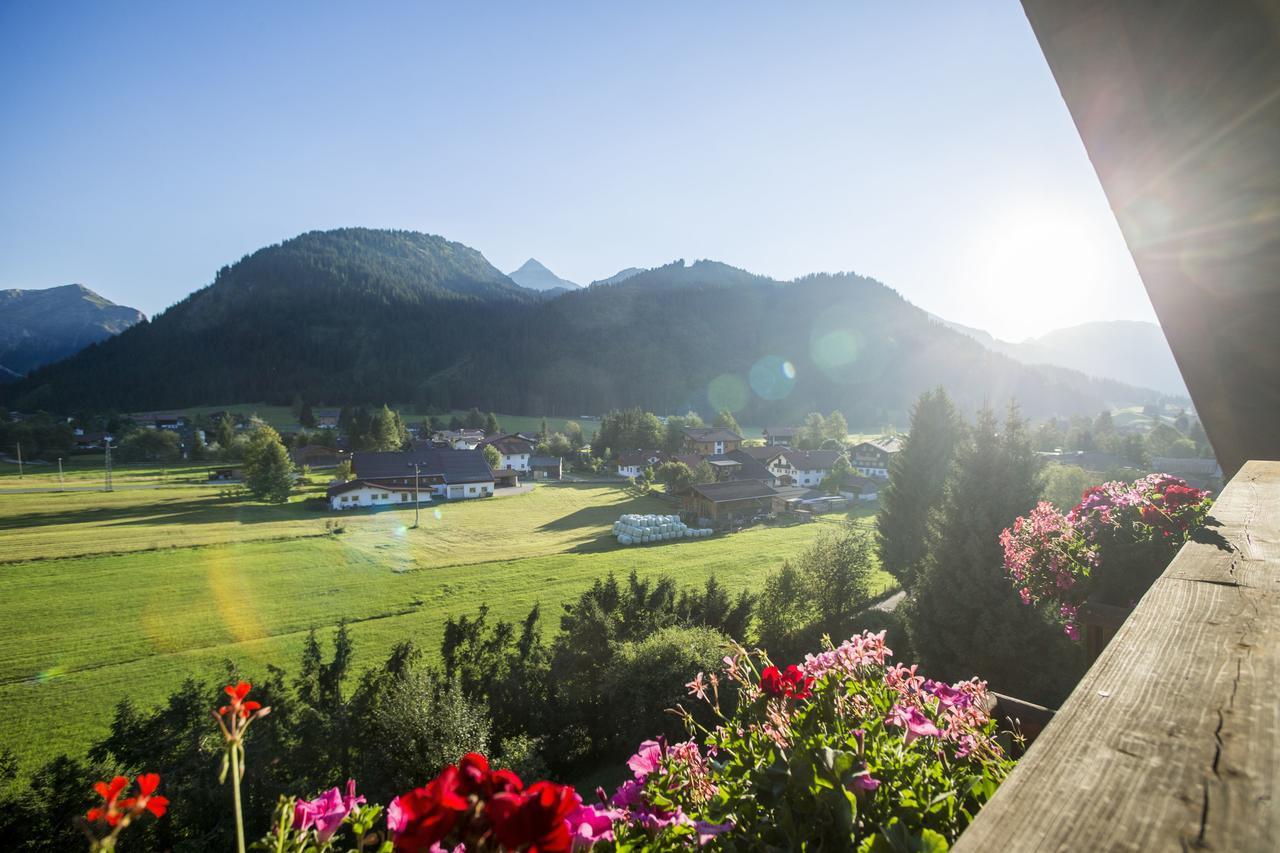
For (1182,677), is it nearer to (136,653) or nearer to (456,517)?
(136,653)

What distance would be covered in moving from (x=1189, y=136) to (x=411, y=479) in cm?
5582

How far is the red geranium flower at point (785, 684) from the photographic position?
1.71 meters

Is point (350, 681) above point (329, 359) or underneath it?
underneath

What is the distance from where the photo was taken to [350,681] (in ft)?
49.4

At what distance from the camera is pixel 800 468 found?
61.1 metres

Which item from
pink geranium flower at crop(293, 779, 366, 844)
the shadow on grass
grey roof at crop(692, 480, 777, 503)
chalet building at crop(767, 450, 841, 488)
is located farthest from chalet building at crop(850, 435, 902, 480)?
pink geranium flower at crop(293, 779, 366, 844)

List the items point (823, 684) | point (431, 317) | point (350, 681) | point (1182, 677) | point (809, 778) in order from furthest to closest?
point (431, 317), point (350, 681), point (823, 684), point (809, 778), point (1182, 677)

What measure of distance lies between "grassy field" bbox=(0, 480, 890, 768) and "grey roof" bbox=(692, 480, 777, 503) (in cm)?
588

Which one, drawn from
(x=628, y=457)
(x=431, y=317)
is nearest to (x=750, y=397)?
(x=628, y=457)

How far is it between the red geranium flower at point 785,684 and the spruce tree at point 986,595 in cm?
1089

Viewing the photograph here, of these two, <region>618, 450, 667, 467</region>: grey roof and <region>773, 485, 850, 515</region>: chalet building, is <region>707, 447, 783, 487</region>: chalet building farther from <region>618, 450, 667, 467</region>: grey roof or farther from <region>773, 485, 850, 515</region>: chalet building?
<region>618, 450, 667, 467</region>: grey roof

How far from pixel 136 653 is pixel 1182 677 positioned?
24.7m

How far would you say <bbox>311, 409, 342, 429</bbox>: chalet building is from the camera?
102m

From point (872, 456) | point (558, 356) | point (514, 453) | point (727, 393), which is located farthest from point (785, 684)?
point (558, 356)
